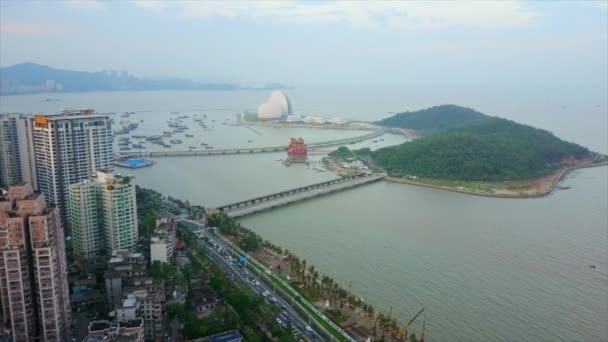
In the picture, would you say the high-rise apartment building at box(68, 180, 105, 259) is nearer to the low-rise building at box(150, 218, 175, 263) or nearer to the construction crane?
the low-rise building at box(150, 218, 175, 263)

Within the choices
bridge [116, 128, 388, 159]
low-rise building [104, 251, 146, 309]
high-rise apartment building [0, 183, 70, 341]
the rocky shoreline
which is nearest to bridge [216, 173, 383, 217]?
the rocky shoreline

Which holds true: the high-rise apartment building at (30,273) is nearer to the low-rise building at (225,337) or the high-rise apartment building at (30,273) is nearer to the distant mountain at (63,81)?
the low-rise building at (225,337)

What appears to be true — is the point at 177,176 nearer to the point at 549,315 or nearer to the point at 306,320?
the point at 306,320

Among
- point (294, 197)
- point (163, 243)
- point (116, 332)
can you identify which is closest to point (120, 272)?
point (163, 243)

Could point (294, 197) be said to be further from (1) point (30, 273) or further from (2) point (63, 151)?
(1) point (30, 273)

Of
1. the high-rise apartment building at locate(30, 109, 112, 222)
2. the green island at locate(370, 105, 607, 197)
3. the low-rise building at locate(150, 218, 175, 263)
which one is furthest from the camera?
the green island at locate(370, 105, 607, 197)

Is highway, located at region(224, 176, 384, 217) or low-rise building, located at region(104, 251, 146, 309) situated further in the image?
highway, located at region(224, 176, 384, 217)

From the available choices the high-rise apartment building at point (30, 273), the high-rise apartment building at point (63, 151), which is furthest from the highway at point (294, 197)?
the high-rise apartment building at point (30, 273)
